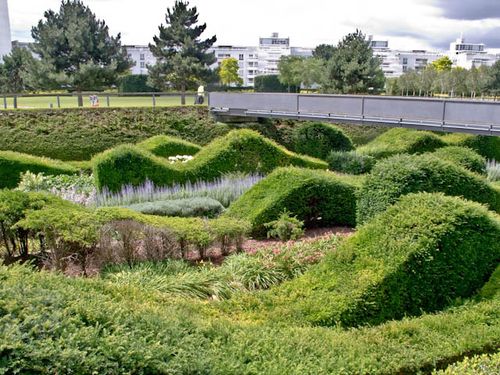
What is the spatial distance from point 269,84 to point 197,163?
4344cm

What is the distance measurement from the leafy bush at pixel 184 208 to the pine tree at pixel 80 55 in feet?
61.9

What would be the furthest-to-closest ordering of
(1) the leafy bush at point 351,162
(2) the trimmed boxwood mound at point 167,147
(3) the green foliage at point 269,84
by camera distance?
(3) the green foliage at point 269,84 < (1) the leafy bush at point 351,162 < (2) the trimmed boxwood mound at point 167,147

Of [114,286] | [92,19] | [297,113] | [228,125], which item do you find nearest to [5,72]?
[92,19]

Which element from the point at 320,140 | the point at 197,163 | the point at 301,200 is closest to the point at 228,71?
the point at 320,140

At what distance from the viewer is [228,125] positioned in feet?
80.8

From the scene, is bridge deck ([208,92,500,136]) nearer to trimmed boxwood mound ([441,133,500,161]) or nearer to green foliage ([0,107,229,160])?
green foliage ([0,107,229,160])

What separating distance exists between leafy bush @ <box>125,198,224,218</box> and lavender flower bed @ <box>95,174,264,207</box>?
40.7 inches

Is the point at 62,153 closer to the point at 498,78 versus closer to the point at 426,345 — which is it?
the point at 426,345

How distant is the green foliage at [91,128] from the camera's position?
2200 centimetres

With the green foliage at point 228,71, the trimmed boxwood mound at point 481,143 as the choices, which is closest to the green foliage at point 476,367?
the trimmed boxwood mound at point 481,143

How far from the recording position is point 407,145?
19.3m

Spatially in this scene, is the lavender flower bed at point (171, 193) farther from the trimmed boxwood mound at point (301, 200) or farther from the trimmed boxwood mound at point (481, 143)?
the trimmed boxwood mound at point (481, 143)

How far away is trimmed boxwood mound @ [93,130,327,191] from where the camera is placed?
13.4 m

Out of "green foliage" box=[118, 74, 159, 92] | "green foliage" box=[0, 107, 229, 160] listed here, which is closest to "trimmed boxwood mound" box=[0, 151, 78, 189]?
"green foliage" box=[0, 107, 229, 160]
